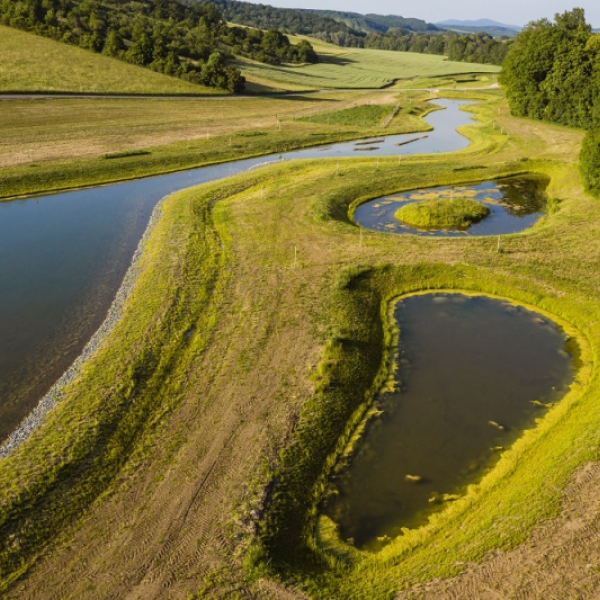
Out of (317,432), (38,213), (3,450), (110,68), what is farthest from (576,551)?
(110,68)

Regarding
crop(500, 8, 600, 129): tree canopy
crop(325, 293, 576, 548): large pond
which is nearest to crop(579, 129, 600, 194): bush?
crop(325, 293, 576, 548): large pond

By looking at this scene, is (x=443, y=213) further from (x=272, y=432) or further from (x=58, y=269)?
(x=58, y=269)

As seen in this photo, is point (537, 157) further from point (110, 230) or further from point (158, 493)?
point (158, 493)

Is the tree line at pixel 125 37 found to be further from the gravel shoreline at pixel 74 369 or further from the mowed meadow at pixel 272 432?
the gravel shoreline at pixel 74 369

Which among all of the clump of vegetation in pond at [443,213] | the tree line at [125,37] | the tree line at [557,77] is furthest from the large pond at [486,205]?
the tree line at [125,37]

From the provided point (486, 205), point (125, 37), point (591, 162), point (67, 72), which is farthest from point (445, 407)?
point (125, 37)
